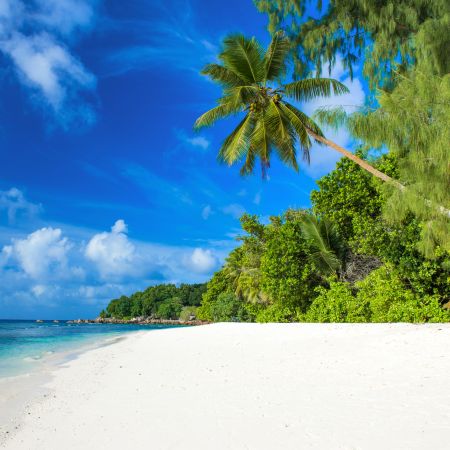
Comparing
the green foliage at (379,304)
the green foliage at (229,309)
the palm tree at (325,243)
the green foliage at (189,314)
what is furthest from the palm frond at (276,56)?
the green foliage at (189,314)

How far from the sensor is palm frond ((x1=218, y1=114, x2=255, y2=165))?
10.7 m

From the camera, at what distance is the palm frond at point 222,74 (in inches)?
423

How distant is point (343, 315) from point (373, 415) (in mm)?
12178

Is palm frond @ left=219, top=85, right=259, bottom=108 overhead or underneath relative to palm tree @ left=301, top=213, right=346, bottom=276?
overhead

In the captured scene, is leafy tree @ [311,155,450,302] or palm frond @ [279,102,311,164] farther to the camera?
leafy tree @ [311,155,450,302]

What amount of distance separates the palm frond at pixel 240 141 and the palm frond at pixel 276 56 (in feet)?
4.06

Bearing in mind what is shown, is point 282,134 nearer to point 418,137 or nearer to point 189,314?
point 418,137

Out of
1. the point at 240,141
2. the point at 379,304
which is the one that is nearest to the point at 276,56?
the point at 240,141

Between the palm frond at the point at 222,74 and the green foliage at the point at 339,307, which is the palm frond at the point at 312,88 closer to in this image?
the palm frond at the point at 222,74

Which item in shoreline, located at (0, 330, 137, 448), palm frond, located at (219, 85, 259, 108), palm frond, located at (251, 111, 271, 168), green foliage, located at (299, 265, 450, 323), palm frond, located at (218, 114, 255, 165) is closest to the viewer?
shoreline, located at (0, 330, 137, 448)

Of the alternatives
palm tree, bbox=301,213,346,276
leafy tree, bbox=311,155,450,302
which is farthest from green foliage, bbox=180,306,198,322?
leafy tree, bbox=311,155,450,302

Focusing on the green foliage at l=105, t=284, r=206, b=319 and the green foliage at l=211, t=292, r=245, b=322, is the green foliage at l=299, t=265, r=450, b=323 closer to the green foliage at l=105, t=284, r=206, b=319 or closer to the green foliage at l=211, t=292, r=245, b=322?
the green foliage at l=211, t=292, r=245, b=322

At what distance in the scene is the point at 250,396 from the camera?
4633mm

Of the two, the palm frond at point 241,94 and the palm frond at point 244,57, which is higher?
the palm frond at point 244,57
